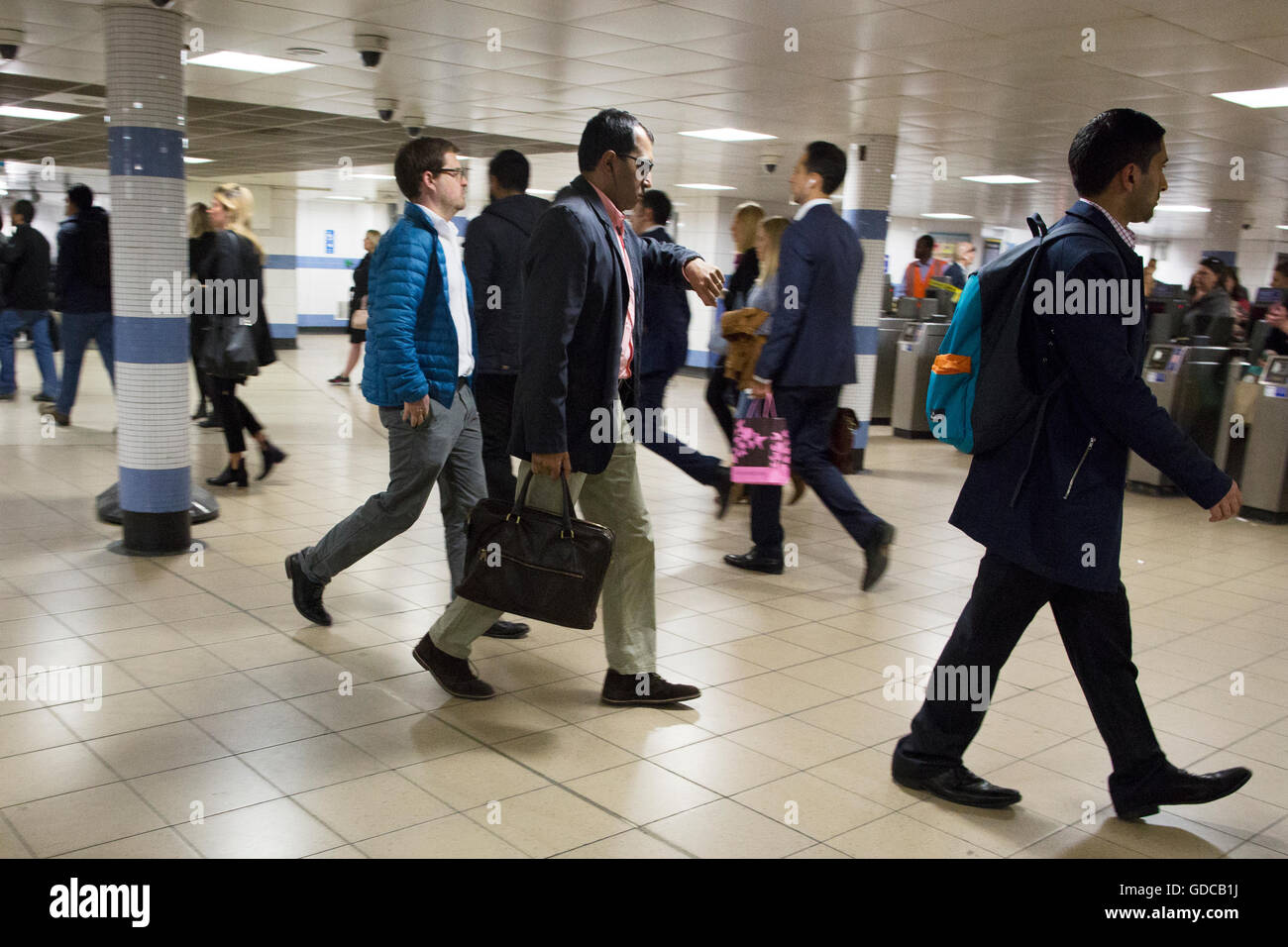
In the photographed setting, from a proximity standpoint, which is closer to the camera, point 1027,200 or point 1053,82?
point 1053,82

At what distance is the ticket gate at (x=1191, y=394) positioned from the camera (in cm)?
892

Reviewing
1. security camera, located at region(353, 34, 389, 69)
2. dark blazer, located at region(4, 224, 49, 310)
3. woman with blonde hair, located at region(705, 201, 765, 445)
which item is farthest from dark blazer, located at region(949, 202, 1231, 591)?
dark blazer, located at region(4, 224, 49, 310)

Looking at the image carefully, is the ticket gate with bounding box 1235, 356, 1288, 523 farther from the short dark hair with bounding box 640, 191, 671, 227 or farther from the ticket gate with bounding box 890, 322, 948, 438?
the short dark hair with bounding box 640, 191, 671, 227

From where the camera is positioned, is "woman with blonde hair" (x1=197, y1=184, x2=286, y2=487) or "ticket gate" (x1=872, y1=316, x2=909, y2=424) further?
"ticket gate" (x1=872, y1=316, x2=909, y2=424)

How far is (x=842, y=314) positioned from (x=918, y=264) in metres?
8.67

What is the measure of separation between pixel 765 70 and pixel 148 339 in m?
4.16

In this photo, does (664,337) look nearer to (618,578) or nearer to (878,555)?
(878,555)

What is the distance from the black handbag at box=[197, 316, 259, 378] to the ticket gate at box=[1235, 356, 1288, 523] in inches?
284

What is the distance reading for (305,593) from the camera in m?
4.44

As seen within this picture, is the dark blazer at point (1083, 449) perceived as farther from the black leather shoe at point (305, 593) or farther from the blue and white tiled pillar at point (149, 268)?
the blue and white tiled pillar at point (149, 268)

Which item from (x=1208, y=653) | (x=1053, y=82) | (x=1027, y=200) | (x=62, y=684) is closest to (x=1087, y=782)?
(x=1208, y=653)

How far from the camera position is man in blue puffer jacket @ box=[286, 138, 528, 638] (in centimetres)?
382
